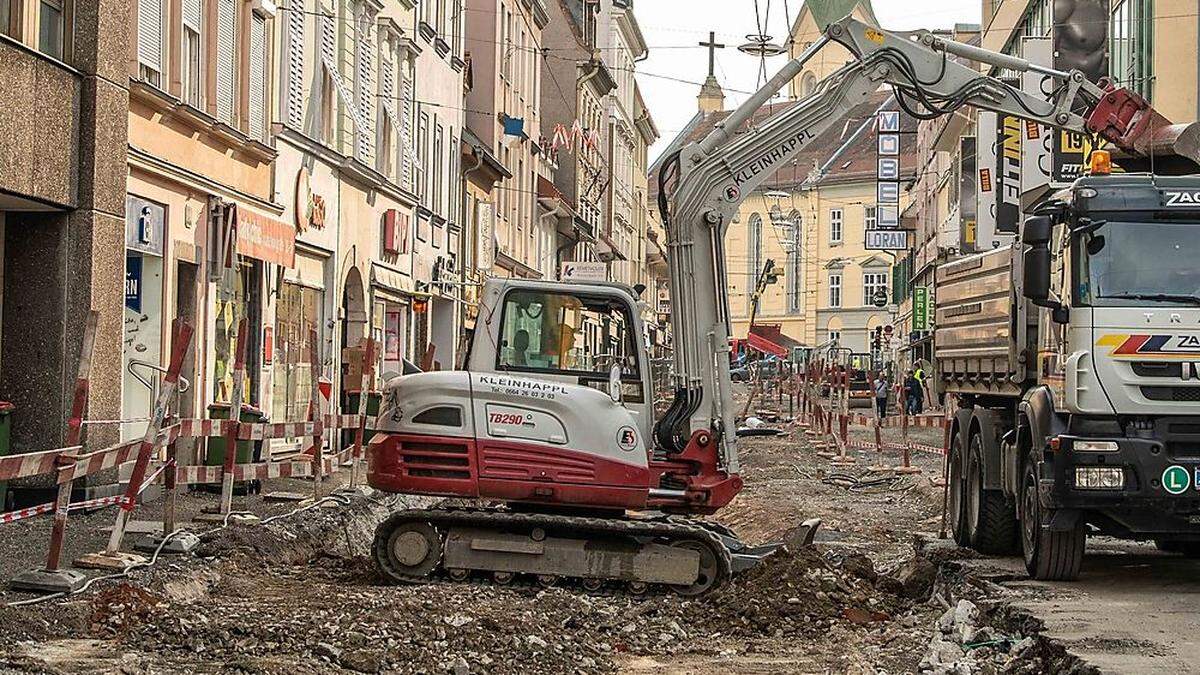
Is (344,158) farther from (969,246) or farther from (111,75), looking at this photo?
(969,246)

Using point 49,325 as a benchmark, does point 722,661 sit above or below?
below

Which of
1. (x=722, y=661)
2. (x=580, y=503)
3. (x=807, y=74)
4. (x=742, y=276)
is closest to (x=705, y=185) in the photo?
(x=580, y=503)

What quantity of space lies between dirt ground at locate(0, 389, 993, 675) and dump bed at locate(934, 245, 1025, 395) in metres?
1.77

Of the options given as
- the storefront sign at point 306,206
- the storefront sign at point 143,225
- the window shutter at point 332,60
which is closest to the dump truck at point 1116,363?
the storefront sign at point 143,225

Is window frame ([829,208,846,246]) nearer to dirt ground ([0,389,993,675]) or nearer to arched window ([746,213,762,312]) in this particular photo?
arched window ([746,213,762,312])

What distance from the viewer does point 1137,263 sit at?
1303 centimetres

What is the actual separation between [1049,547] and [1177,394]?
152 centimetres

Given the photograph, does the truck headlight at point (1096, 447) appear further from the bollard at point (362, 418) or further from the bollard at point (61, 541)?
the bollard at point (362, 418)

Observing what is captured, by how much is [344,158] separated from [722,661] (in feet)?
66.6

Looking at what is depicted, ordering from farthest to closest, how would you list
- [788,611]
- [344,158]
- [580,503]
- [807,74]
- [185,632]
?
[807,74] < [344,158] < [580,503] < [788,611] < [185,632]

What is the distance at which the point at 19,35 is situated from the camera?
645 inches

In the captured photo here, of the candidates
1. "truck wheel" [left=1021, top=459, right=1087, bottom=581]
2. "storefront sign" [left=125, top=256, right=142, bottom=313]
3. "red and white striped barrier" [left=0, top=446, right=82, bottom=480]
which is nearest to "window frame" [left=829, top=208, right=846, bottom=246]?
"storefront sign" [left=125, top=256, right=142, bottom=313]

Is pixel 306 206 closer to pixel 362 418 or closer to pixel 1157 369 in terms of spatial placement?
pixel 362 418

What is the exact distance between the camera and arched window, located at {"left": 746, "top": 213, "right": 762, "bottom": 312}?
129875 mm
